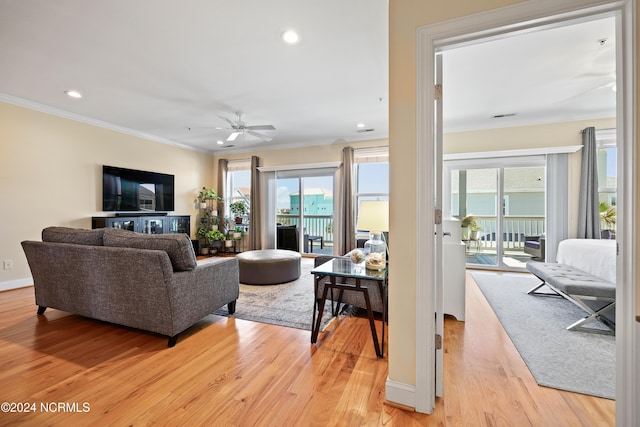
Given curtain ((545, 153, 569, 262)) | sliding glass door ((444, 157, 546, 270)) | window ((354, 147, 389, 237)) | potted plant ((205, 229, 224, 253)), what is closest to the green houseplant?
sliding glass door ((444, 157, 546, 270))

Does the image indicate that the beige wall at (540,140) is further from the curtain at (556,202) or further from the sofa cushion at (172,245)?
the sofa cushion at (172,245)

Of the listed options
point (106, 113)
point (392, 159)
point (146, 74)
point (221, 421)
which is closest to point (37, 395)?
point (221, 421)

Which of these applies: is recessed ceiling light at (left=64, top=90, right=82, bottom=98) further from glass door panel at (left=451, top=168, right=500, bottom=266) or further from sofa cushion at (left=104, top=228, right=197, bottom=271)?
glass door panel at (left=451, top=168, right=500, bottom=266)

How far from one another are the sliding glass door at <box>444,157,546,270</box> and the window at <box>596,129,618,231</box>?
0.76m

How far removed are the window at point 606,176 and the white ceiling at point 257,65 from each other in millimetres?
444

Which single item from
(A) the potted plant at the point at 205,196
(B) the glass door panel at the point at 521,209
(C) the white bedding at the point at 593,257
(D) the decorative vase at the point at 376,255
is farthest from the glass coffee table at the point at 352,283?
(A) the potted plant at the point at 205,196

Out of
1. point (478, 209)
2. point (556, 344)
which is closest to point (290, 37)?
point (556, 344)

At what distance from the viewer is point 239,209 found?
21.6 ft

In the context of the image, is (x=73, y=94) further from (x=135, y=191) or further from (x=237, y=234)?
(x=237, y=234)

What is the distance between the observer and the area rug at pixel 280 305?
8.47 ft

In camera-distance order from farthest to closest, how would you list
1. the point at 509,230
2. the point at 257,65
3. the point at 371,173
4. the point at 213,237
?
the point at 213,237 → the point at 371,173 → the point at 509,230 → the point at 257,65

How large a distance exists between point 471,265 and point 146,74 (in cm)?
586

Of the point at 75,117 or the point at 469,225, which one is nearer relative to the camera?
the point at 75,117

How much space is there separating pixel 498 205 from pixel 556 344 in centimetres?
323
